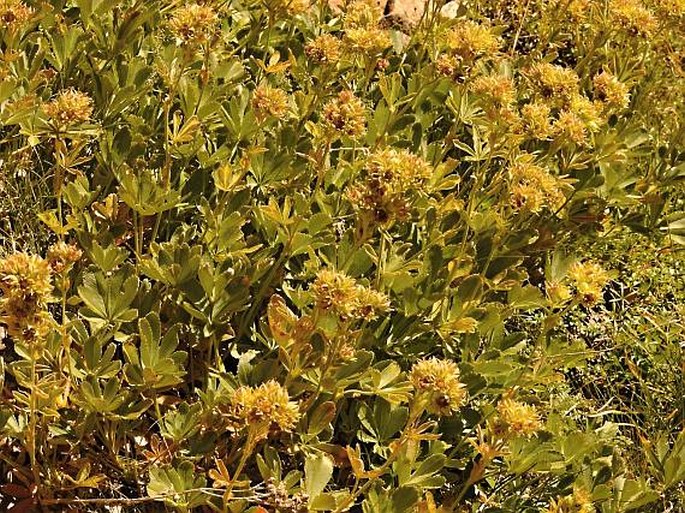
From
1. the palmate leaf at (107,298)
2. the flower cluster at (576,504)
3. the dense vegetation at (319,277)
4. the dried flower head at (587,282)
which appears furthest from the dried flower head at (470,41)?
the flower cluster at (576,504)

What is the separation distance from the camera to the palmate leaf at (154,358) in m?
2.18

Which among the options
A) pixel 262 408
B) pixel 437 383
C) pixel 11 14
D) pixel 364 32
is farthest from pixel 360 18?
pixel 262 408

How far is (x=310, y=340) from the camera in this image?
2326 millimetres

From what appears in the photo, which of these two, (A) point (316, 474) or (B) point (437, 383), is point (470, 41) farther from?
(A) point (316, 474)

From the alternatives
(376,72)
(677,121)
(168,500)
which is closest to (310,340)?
(168,500)

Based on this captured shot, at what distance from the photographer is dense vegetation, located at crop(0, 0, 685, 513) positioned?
215cm

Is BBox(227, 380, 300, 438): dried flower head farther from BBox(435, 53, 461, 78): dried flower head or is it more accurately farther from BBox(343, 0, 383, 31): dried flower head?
BBox(343, 0, 383, 31): dried flower head

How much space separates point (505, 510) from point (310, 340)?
64 centimetres

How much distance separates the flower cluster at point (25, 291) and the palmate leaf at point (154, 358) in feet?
1.23

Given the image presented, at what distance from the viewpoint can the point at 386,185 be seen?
2014 millimetres

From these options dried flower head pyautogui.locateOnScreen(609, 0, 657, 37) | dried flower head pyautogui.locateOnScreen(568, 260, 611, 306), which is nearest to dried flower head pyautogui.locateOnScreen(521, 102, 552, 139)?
dried flower head pyautogui.locateOnScreen(568, 260, 611, 306)

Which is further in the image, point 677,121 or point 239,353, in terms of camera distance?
point 677,121

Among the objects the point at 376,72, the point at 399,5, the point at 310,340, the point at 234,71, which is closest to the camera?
the point at 310,340

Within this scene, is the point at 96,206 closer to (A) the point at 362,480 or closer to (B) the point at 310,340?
(B) the point at 310,340
